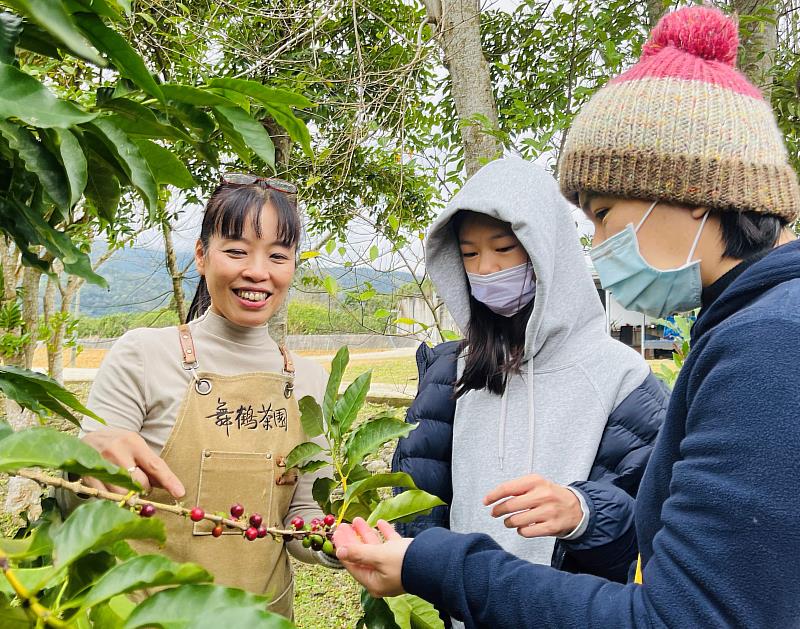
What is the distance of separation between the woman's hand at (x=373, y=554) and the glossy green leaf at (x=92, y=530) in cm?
48

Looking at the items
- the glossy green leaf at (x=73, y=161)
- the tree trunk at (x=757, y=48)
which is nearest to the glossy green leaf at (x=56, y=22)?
the glossy green leaf at (x=73, y=161)

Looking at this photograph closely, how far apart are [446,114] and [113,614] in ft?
14.3

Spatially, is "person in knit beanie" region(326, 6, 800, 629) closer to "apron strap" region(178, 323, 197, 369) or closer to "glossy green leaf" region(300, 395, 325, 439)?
"glossy green leaf" region(300, 395, 325, 439)

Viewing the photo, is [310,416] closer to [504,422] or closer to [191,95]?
[504,422]

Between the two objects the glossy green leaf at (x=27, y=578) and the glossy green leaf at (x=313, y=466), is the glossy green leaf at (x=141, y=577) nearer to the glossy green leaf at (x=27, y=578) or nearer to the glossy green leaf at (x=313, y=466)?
the glossy green leaf at (x=27, y=578)

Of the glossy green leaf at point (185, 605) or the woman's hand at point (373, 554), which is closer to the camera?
the glossy green leaf at point (185, 605)

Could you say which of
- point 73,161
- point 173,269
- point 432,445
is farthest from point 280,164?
point 73,161

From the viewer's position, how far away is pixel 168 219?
4.92 m

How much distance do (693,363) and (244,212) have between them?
1018 millimetres

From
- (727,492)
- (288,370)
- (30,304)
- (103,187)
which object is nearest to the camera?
(727,492)

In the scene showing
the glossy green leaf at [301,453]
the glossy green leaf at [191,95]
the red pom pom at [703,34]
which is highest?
the red pom pom at [703,34]

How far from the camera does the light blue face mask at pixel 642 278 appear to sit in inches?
34.2

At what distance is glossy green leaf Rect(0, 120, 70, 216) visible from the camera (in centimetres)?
68

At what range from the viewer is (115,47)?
0.66 metres
